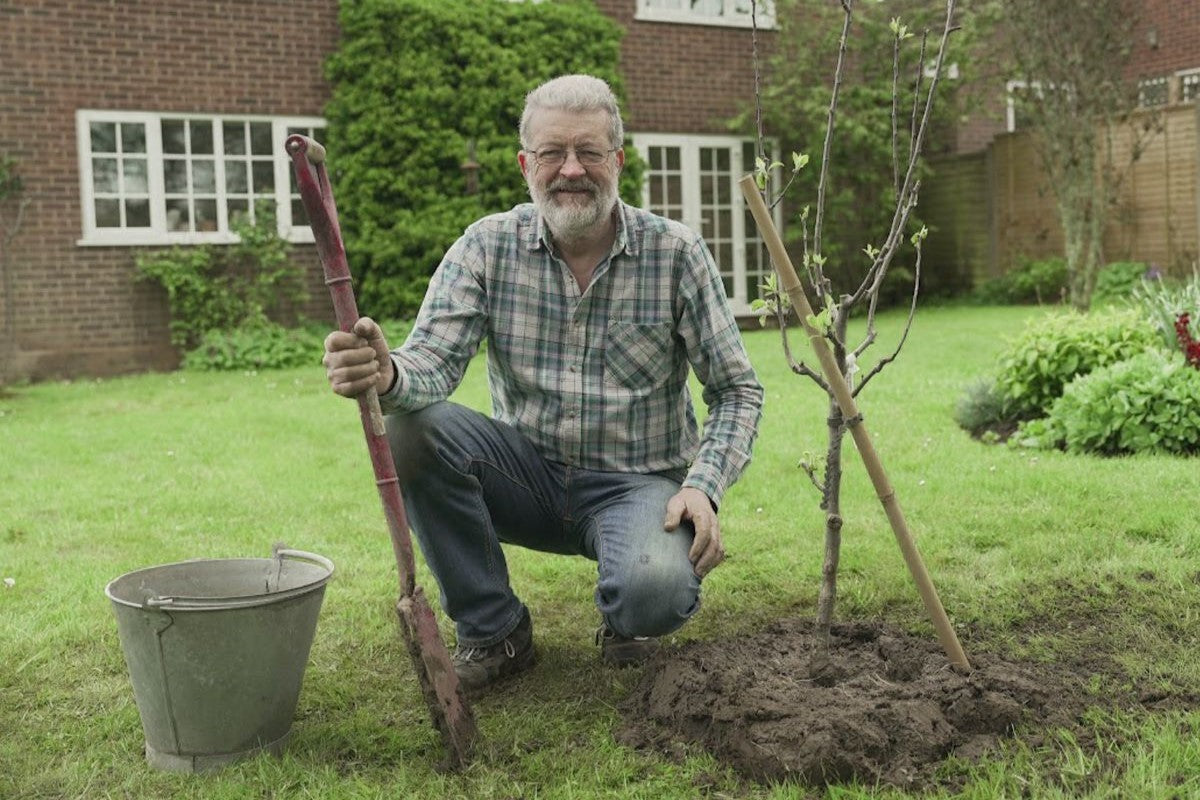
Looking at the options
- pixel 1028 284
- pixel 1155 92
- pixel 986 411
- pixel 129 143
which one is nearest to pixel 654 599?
pixel 986 411

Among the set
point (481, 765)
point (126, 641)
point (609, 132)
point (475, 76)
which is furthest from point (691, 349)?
point (475, 76)

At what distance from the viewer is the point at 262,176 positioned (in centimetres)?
1229

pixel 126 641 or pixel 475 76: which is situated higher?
pixel 475 76

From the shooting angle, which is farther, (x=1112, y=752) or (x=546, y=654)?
(x=546, y=654)

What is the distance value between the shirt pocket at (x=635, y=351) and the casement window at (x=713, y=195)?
10.9 meters

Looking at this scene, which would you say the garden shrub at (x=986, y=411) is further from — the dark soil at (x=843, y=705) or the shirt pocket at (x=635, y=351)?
the shirt pocket at (x=635, y=351)

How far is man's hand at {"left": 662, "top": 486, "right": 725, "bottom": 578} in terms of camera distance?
3068 mm

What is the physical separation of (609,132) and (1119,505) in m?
2.57

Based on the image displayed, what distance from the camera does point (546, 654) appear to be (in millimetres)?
3570

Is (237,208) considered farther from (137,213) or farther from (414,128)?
(414,128)

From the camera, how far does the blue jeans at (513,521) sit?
3.09 meters

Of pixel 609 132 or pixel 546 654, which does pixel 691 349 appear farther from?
pixel 546 654

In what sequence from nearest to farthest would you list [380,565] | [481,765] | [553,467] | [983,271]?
[481,765] < [553,467] < [380,565] < [983,271]

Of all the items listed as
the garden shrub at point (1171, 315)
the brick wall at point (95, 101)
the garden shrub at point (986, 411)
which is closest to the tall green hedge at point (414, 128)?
the brick wall at point (95, 101)
